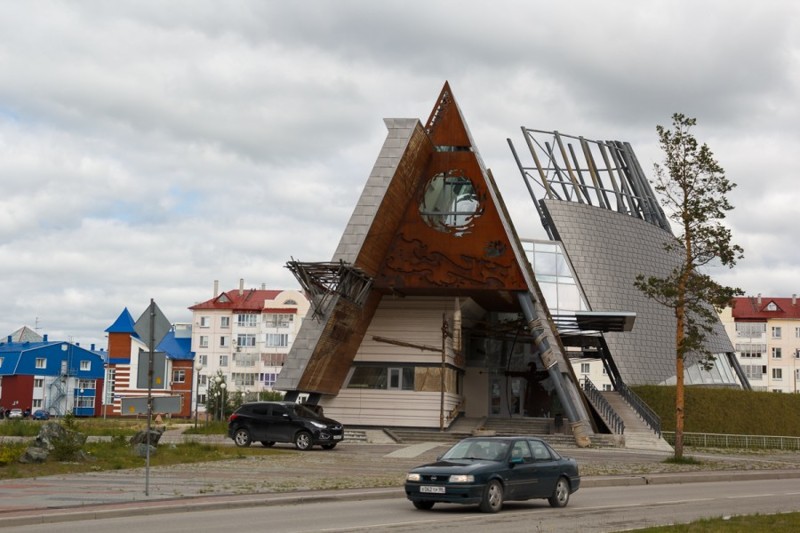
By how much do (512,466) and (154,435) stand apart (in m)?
14.6

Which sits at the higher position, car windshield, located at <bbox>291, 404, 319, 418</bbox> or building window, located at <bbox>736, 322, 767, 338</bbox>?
building window, located at <bbox>736, 322, 767, 338</bbox>

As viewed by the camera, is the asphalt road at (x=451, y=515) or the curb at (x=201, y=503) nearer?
the asphalt road at (x=451, y=515)

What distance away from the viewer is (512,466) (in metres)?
17.5

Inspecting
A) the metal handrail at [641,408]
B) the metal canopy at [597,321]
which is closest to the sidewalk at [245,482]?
the metal handrail at [641,408]

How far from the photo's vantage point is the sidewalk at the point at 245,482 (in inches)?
634

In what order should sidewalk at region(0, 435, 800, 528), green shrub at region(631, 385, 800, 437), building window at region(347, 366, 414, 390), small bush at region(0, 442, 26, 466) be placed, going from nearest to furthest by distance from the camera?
1. sidewalk at region(0, 435, 800, 528)
2. small bush at region(0, 442, 26, 466)
3. building window at region(347, 366, 414, 390)
4. green shrub at region(631, 385, 800, 437)

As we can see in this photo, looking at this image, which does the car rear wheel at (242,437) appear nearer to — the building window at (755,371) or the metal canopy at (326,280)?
the metal canopy at (326,280)

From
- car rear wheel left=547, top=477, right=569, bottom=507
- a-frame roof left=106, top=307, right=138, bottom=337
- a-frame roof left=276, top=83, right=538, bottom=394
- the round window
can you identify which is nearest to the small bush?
car rear wheel left=547, top=477, right=569, bottom=507

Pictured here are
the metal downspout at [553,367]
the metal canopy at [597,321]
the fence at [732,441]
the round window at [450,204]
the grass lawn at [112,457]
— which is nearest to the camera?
the grass lawn at [112,457]

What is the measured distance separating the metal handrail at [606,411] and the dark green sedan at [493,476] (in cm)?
2547

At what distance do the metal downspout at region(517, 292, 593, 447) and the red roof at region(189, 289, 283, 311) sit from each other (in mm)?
67229

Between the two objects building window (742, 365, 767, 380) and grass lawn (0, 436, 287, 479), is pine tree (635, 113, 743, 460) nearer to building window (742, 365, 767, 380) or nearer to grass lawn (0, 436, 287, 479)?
grass lawn (0, 436, 287, 479)

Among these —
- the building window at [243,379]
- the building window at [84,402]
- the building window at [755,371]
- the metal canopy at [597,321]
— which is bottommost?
the building window at [84,402]

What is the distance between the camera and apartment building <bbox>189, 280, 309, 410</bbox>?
107m
